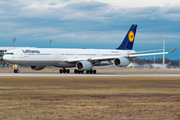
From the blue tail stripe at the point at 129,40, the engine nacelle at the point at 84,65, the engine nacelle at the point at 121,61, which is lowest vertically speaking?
the engine nacelle at the point at 84,65

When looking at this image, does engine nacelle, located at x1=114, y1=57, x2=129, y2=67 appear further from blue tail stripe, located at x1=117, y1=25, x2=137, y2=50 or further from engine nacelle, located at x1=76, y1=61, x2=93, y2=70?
blue tail stripe, located at x1=117, y1=25, x2=137, y2=50

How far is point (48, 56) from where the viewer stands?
55375 millimetres

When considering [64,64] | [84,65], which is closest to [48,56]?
[64,64]

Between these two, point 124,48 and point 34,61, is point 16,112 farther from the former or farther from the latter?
point 124,48

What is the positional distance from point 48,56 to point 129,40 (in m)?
19.5

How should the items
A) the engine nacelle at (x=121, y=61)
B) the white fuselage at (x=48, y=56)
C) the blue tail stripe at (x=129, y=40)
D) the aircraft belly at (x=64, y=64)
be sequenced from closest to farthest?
the white fuselage at (x=48, y=56) < the engine nacelle at (x=121, y=61) < the aircraft belly at (x=64, y=64) < the blue tail stripe at (x=129, y=40)

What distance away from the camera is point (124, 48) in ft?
219

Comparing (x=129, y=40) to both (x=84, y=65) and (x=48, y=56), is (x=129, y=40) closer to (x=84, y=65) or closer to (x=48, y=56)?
(x=84, y=65)

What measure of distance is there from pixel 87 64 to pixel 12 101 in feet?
127

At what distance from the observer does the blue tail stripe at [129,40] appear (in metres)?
66.6

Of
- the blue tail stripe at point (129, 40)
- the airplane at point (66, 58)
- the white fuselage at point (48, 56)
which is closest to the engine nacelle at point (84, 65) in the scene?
the airplane at point (66, 58)

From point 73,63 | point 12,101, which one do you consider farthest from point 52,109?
point 73,63

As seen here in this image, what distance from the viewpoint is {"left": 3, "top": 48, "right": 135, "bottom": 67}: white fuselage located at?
5266 cm

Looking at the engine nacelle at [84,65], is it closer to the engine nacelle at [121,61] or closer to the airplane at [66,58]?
the airplane at [66,58]
